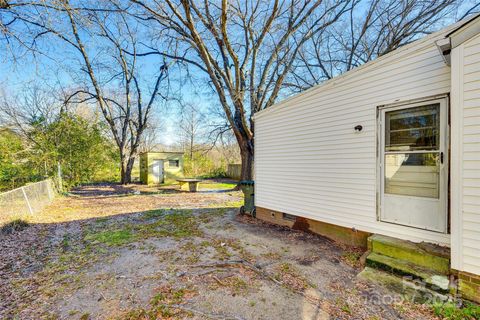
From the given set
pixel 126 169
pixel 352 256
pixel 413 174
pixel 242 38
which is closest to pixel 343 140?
pixel 413 174

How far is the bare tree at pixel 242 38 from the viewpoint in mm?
9180

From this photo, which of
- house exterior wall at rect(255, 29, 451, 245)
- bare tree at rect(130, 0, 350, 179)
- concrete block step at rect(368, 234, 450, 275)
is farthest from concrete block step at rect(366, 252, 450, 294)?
bare tree at rect(130, 0, 350, 179)

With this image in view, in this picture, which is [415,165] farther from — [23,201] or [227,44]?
[23,201]

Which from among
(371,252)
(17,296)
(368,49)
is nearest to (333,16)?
(368,49)

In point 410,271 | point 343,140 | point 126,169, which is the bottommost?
point 410,271

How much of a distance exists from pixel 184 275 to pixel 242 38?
11644 millimetres

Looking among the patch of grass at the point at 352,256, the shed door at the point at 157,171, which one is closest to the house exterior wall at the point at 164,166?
the shed door at the point at 157,171

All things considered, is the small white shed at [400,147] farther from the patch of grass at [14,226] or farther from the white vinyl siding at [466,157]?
the patch of grass at [14,226]

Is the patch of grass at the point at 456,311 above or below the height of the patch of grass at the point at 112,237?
above

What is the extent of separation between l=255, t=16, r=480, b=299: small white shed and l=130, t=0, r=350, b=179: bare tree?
600cm

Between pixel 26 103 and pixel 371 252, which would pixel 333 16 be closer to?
pixel 371 252

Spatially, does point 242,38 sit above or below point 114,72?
above

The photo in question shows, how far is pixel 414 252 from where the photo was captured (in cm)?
296

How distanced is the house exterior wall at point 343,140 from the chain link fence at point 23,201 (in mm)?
6365
